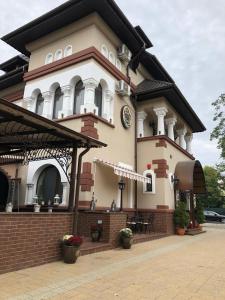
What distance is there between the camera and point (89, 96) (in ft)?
41.6


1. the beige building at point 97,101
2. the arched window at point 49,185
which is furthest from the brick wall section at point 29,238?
the arched window at point 49,185

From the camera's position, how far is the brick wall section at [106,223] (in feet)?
32.3

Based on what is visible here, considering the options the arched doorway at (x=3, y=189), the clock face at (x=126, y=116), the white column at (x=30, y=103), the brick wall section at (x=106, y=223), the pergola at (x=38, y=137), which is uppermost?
the white column at (x=30, y=103)

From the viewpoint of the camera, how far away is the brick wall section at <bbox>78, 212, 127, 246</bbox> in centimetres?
986

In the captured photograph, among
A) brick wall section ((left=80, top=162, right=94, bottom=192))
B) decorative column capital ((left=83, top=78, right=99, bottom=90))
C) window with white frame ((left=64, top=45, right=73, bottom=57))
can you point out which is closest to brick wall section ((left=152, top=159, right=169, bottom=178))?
brick wall section ((left=80, top=162, right=94, bottom=192))

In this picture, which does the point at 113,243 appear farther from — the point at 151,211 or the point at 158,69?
the point at 158,69

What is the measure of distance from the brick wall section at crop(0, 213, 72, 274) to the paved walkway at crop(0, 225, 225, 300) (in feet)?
0.85

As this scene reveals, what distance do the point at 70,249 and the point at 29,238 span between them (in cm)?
117

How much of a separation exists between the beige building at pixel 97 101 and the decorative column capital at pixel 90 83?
43 millimetres

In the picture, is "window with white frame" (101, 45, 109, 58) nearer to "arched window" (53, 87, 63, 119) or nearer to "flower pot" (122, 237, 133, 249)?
"arched window" (53, 87, 63, 119)

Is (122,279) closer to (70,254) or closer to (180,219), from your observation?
(70,254)

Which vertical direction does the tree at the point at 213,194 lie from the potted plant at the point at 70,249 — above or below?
above

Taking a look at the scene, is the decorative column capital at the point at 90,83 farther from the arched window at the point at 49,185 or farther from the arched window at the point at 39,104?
the arched window at the point at 49,185

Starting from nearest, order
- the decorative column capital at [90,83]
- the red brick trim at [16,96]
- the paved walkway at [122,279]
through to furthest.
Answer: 1. the paved walkway at [122,279]
2. the decorative column capital at [90,83]
3. the red brick trim at [16,96]
